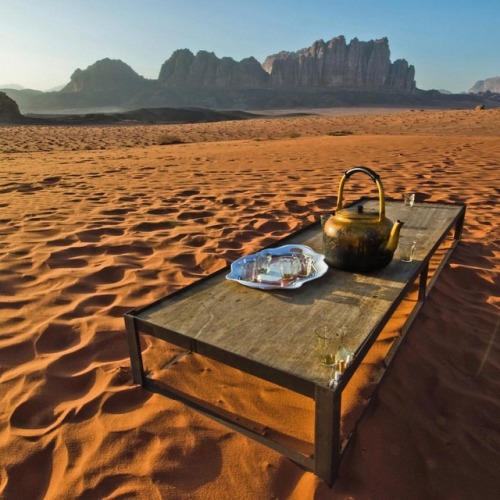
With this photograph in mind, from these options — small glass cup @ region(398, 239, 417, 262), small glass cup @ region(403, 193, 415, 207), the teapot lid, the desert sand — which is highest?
the teapot lid

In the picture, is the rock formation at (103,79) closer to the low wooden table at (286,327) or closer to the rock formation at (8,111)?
the rock formation at (8,111)

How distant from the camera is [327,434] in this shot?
1304 millimetres

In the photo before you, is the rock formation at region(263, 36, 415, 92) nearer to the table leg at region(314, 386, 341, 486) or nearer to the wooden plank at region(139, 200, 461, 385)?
the wooden plank at region(139, 200, 461, 385)

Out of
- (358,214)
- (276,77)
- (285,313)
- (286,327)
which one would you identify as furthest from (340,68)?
(286,327)

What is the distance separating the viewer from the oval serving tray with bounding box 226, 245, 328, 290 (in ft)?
6.26

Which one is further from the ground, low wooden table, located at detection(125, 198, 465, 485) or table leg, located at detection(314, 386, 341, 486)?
low wooden table, located at detection(125, 198, 465, 485)

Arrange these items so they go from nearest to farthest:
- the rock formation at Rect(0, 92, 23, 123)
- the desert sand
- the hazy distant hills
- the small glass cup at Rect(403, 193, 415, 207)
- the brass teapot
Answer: the desert sand → the brass teapot → the small glass cup at Rect(403, 193, 415, 207) → the rock formation at Rect(0, 92, 23, 123) → the hazy distant hills

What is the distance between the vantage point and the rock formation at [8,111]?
123 ft

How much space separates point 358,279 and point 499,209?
385 cm

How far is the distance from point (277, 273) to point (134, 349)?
803 mm

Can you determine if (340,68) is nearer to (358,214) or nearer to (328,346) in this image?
(358,214)

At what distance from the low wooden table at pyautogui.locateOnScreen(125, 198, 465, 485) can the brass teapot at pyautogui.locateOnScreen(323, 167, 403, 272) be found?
8cm

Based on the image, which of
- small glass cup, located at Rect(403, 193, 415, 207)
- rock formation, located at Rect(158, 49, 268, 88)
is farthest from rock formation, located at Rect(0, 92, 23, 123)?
rock formation, located at Rect(158, 49, 268, 88)

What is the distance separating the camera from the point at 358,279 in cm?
197
